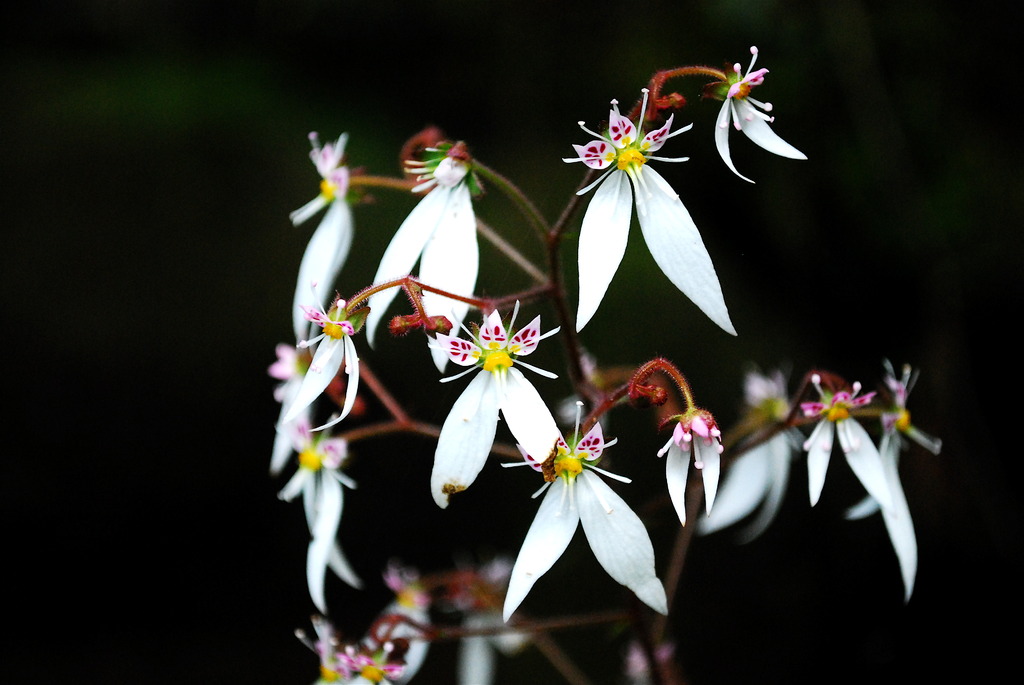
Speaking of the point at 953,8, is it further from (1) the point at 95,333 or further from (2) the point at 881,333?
(1) the point at 95,333

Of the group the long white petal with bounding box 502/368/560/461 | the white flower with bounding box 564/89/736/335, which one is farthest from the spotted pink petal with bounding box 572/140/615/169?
the long white petal with bounding box 502/368/560/461

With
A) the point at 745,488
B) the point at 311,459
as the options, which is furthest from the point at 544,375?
the point at 745,488

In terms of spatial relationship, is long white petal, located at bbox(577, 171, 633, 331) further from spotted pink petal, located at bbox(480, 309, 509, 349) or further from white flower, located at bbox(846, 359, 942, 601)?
white flower, located at bbox(846, 359, 942, 601)

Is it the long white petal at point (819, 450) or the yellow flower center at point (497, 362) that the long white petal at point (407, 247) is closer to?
the yellow flower center at point (497, 362)

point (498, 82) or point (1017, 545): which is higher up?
point (498, 82)

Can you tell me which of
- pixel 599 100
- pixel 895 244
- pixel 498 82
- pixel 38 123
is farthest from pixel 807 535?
pixel 38 123

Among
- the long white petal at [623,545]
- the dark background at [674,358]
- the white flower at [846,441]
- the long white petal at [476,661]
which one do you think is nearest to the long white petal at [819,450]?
the white flower at [846,441]

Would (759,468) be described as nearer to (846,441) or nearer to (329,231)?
(846,441)
